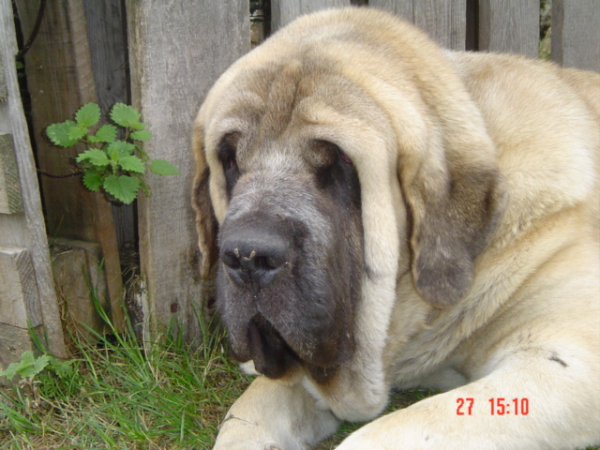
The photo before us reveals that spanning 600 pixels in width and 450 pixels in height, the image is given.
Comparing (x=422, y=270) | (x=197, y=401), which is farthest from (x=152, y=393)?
(x=422, y=270)

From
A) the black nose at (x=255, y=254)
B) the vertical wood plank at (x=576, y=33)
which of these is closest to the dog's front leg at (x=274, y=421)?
the black nose at (x=255, y=254)

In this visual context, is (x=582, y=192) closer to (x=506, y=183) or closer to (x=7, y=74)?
(x=506, y=183)

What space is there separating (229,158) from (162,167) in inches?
19.7

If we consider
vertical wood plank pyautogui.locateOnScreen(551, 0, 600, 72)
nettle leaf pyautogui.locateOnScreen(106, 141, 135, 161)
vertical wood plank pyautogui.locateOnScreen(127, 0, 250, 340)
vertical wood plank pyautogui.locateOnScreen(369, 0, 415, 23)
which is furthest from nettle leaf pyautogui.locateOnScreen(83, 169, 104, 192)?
vertical wood plank pyautogui.locateOnScreen(551, 0, 600, 72)

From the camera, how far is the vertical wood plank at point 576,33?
421cm

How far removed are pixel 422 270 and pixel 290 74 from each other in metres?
0.74

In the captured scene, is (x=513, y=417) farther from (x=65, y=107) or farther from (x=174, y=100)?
(x=65, y=107)

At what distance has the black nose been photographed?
6.82ft

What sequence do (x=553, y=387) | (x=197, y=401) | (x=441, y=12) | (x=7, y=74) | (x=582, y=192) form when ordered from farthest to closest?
(x=441, y=12)
(x=197, y=401)
(x=7, y=74)
(x=582, y=192)
(x=553, y=387)

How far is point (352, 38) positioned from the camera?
8.27 ft

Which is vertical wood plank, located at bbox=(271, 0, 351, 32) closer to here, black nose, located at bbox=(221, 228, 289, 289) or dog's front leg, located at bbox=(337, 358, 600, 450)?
black nose, located at bbox=(221, 228, 289, 289)

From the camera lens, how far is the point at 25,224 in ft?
9.45

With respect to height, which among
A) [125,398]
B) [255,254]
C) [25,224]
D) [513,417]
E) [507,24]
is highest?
[507,24]
